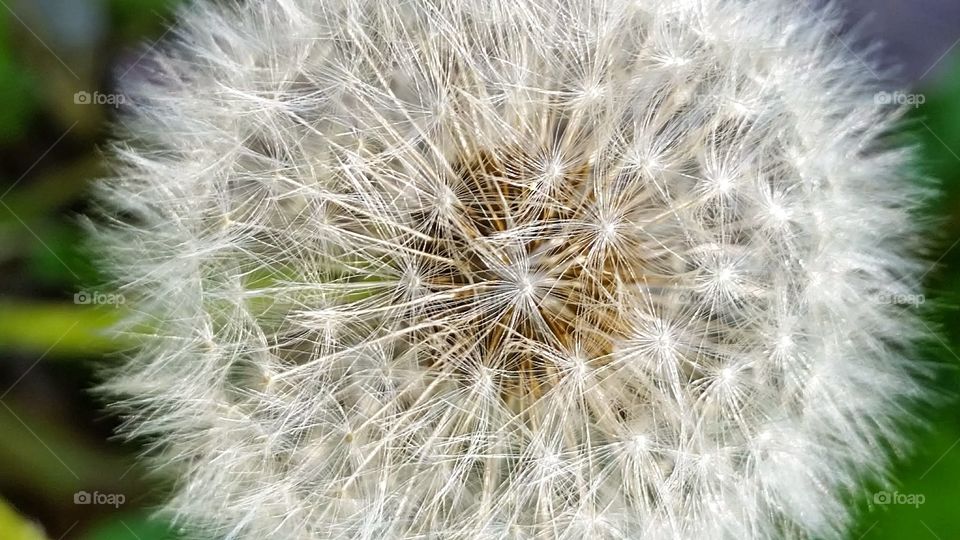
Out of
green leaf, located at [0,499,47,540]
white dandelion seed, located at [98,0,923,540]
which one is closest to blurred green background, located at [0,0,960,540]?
green leaf, located at [0,499,47,540]

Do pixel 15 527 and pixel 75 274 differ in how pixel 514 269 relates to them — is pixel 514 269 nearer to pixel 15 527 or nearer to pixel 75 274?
pixel 75 274

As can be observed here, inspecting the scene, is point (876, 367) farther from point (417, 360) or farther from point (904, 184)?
point (417, 360)

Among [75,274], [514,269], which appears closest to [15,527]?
[75,274]

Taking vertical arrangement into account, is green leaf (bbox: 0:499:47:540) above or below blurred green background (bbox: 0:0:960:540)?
below

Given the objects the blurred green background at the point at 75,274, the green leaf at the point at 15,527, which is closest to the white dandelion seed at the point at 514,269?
the blurred green background at the point at 75,274

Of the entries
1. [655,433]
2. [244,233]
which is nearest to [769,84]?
[655,433]

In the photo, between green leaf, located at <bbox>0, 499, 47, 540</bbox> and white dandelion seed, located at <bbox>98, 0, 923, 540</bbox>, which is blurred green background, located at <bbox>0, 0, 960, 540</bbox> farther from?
white dandelion seed, located at <bbox>98, 0, 923, 540</bbox>
